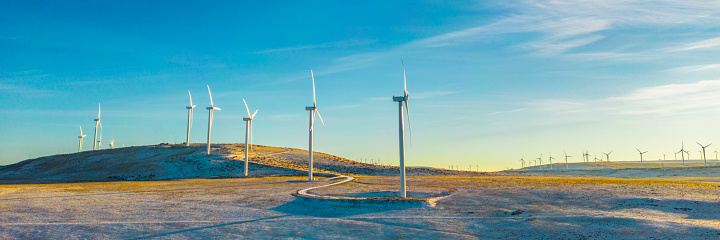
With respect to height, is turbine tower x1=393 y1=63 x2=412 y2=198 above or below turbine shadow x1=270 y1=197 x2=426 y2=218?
above

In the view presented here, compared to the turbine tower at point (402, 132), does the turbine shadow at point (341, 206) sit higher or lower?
lower

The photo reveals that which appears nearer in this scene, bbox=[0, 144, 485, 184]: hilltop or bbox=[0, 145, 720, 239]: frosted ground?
bbox=[0, 145, 720, 239]: frosted ground

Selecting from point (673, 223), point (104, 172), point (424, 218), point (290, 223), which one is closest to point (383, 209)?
point (424, 218)

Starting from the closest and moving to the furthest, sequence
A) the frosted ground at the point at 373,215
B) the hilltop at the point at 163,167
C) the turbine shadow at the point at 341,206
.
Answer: the frosted ground at the point at 373,215, the turbine shadow at the point at 341,206, the hilltop at the point at 163,167

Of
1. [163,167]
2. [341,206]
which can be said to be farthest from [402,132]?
[163,167]

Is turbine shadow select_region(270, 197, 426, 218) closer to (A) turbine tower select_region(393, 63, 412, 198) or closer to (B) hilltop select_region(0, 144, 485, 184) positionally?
(A) turbine tower select_region(393, 63, 412, 198)

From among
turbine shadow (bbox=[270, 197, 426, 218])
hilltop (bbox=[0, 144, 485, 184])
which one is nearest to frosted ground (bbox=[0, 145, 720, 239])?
turbine shadow (bbox=[270, 197, 426, 218])

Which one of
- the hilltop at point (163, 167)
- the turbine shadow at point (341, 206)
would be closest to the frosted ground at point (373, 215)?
the turbine shadow at point (341, 206)

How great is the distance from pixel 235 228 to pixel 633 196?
33.6 meters

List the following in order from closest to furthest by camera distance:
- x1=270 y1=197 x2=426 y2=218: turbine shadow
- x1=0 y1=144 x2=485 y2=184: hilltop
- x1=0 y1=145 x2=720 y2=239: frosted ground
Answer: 1. x1=0 y1=145 x2=720 y2=239: frosted ground
2. x1=270 y1=197 x2=426 y2=218: turbine shadow
3. x1=0 y1=144 x2=485 y2=184: hilltop

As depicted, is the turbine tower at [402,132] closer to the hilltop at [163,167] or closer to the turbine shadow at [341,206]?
the turbine shadow at [341,206]

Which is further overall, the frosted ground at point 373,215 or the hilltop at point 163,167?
the hilltop at point 163,167

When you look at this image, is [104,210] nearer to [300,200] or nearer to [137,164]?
[300,200]

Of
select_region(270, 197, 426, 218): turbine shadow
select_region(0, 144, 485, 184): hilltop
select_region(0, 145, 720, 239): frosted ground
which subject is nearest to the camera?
select_region(0, 145, 720, 239): frosted ground
